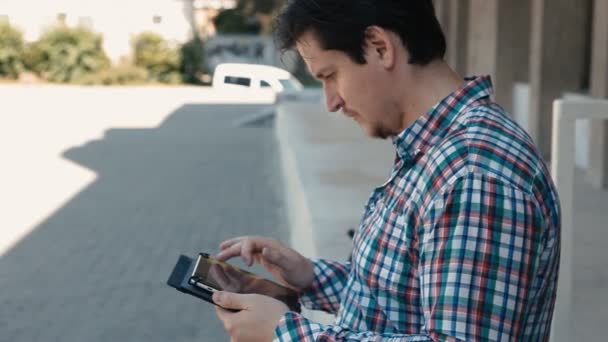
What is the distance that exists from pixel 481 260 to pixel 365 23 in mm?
474

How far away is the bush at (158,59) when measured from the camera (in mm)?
38156

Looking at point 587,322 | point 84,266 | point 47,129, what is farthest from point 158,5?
point 587,322

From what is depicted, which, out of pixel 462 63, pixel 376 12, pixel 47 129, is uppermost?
pixel 376 12

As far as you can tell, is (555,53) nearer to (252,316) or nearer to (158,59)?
(252,316)

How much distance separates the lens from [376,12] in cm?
182

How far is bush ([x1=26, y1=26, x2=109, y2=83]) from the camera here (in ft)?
124

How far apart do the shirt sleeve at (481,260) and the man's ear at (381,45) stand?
293 mm

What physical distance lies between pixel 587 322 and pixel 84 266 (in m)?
4.47

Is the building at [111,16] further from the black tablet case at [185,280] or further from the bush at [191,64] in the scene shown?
A: the black tablet case at [185,280]

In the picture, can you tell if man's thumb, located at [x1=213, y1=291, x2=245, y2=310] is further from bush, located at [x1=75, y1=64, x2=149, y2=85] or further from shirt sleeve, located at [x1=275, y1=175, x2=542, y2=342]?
bush, located at [x1=75, y1=64, x2=149, y2=85]

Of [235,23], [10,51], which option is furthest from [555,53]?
[235,23]

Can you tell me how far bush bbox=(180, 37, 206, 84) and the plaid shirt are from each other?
121 ft

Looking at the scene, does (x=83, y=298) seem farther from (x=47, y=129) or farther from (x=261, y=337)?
(x=47, y=129)

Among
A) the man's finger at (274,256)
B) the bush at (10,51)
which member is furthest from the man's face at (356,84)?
the bush at (10,51)
